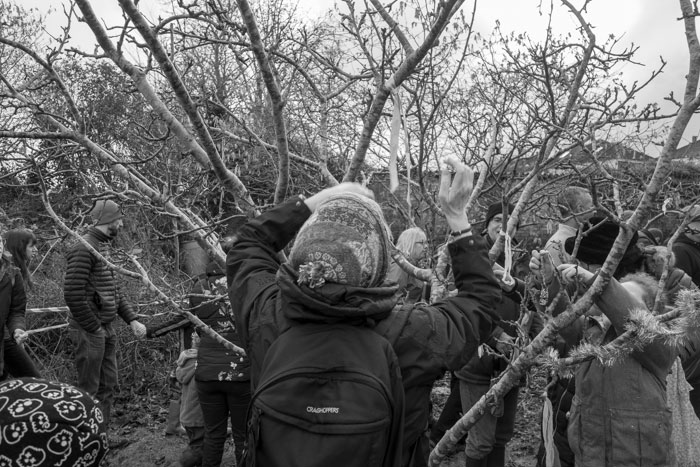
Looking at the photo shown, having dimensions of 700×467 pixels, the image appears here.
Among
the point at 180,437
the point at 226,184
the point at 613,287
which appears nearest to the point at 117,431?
the point at 180,437

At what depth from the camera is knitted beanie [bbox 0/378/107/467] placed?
1446 millimetres

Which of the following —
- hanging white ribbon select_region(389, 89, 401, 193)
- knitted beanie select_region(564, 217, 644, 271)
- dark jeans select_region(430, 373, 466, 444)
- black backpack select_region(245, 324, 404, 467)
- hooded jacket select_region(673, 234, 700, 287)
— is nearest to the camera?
black backpack select_region(245, 324, 404, 467)

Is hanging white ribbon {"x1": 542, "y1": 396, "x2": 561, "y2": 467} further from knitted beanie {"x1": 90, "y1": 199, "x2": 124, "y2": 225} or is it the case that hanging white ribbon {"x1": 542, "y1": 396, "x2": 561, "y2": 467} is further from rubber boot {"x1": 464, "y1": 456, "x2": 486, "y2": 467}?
knitted beanie {"x1": 90, "y1": 199, "x2": 124, "y2": 225}

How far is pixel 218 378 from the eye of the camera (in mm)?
3883

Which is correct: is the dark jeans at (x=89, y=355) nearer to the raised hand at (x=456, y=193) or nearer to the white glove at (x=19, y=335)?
the white glove at (x=19, y=335)

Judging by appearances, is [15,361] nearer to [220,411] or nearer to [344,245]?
[220,411]

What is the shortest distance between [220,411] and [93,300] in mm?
1723

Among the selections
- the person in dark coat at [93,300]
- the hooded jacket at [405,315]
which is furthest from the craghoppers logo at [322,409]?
the person in dark coat at [93,300]

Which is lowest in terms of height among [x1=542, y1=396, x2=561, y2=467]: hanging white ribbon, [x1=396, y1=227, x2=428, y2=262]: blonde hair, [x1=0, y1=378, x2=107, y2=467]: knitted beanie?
[x1=542, y1=396, x2=561, y2=467]: hanging white ribbon

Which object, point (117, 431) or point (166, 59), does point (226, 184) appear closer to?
point (166, 59)

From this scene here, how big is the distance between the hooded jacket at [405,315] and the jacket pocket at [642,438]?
108cm

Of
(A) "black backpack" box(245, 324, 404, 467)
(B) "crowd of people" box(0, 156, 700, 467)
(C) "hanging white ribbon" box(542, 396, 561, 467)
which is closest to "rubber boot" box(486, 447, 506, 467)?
(C) "hanging white ribbon" box(542, 396, 561, 467)

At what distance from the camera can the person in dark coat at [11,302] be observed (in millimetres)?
4402

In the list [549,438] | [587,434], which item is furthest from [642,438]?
[549,438]
